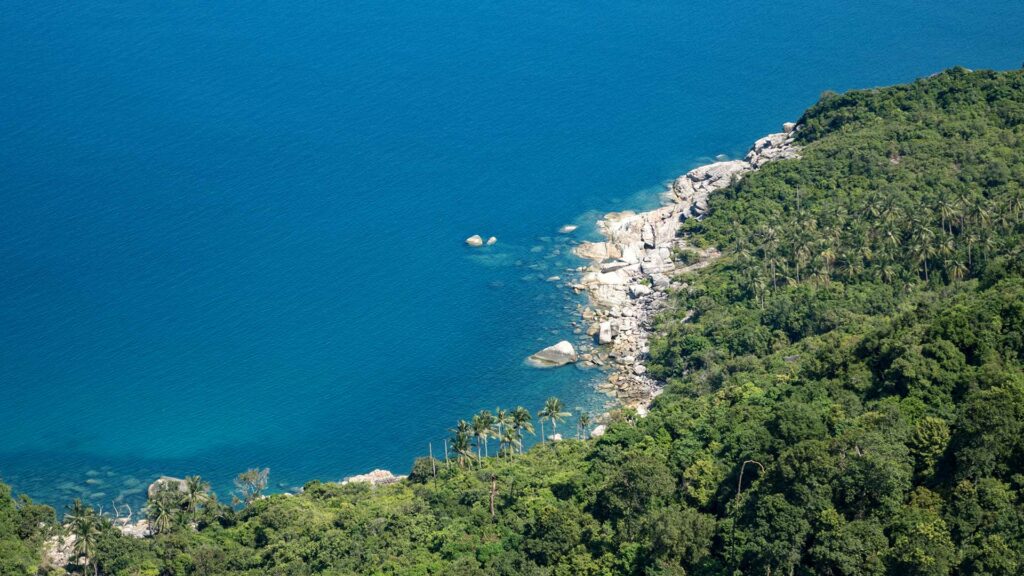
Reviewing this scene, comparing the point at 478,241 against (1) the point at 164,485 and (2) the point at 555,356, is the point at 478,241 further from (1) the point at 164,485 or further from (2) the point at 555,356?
(1) the point at 164,485

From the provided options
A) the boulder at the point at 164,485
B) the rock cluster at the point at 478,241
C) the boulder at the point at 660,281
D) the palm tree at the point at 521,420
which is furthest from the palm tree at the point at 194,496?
the rock cluster at the point at 478,241

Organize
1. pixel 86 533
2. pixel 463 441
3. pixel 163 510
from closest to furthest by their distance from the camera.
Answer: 1. pixel 86 533
2. pixel 163 510
3. pixel 463 441

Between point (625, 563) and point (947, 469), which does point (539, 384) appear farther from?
point (947, 469)

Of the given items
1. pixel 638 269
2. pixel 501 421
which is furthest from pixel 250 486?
pixel 638 269

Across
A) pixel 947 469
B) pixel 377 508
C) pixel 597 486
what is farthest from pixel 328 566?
pixel 947 469

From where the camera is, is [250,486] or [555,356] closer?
[250,486]

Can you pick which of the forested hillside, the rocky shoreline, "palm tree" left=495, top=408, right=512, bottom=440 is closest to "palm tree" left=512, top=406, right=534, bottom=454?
"palm tree" left=495, top=408, right=512, bottom=440

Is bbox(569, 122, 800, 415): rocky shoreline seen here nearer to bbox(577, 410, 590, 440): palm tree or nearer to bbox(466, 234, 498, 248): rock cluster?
bbox(577, 410, 590, 440): palm tree
